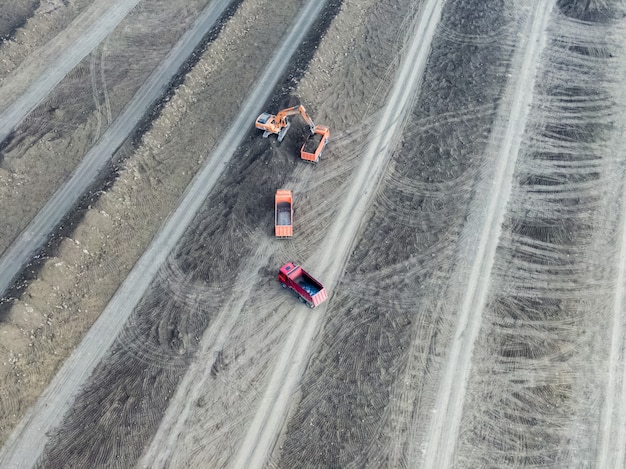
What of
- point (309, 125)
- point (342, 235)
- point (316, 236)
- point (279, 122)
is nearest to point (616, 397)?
point (342, 235)

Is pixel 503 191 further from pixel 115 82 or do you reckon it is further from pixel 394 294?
pixel 115 82

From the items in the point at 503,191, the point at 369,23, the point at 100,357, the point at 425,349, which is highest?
the point at 369,23

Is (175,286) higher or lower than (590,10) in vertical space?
lower

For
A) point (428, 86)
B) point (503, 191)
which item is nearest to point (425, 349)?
point (503, 191)

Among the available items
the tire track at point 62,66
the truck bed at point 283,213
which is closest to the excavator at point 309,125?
the truck bed at point 283,213

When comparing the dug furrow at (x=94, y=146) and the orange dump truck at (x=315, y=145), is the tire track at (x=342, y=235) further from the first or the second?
the dug furrow at (x=94, y=146)

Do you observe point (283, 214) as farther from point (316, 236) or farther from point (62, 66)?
point (62, 66)

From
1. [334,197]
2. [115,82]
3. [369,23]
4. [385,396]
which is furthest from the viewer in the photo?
[369,23]
